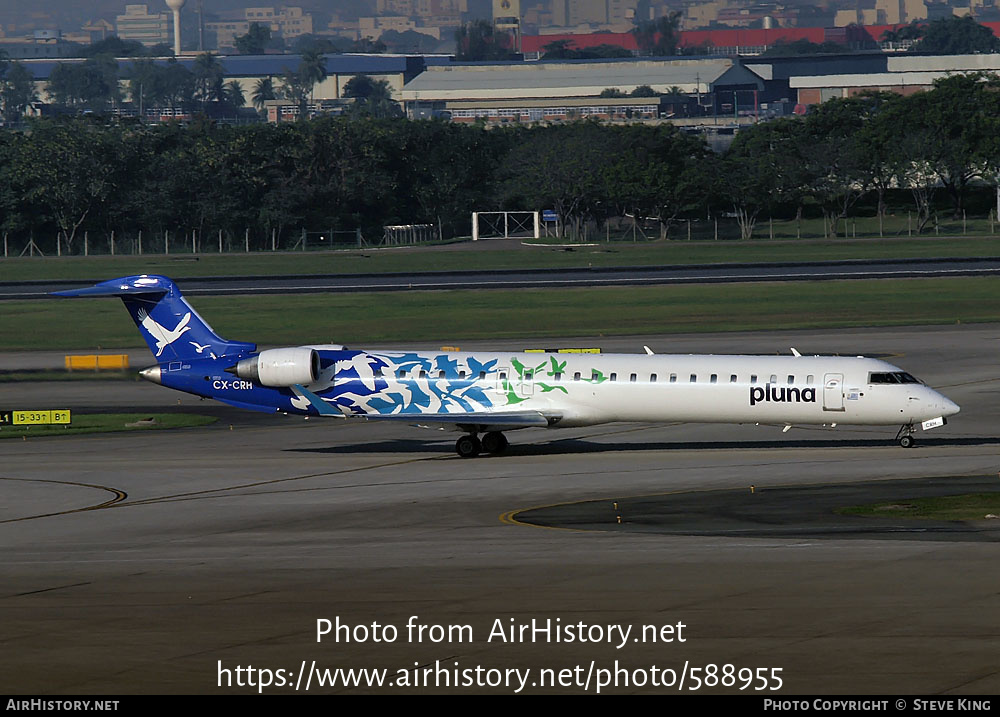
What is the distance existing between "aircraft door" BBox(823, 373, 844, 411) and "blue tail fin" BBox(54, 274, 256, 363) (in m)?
19.1

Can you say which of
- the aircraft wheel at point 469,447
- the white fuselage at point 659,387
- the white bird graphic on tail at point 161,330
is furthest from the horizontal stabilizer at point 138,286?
the aircraft wheel at point 469,447

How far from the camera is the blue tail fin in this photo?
48938mm

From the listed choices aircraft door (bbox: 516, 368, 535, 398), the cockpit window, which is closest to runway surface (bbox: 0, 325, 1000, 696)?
aircraft door (bbox: 516, 368, 535, 398)

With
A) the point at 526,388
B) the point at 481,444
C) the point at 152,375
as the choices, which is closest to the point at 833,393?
the point at 526,388

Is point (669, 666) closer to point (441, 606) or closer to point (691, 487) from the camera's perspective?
point (441, 606)

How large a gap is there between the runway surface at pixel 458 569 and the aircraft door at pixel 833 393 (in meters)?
Answer: 1.50

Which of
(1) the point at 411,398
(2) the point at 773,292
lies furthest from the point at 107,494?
(2) the point at 773,292

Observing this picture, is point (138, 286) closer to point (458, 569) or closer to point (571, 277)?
point (458, 569)

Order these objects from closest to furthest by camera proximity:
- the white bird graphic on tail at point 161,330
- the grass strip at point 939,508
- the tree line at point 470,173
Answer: the grass strip at point 939,508
the white bird graphic on tail at point 161,330
the tree line at point 470,173

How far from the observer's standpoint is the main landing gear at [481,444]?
46.5 metres

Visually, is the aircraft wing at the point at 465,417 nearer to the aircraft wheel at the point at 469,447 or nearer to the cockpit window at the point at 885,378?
the aircraft wheel at the point at 469,447

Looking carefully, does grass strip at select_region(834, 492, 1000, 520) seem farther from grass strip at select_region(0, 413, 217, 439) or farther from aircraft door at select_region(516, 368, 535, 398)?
grass strip at select_region(0, 413, 217, 439)

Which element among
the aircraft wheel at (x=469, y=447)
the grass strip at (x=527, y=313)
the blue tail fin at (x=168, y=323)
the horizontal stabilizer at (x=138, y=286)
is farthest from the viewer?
the grass strip at (x=527, y=313)
